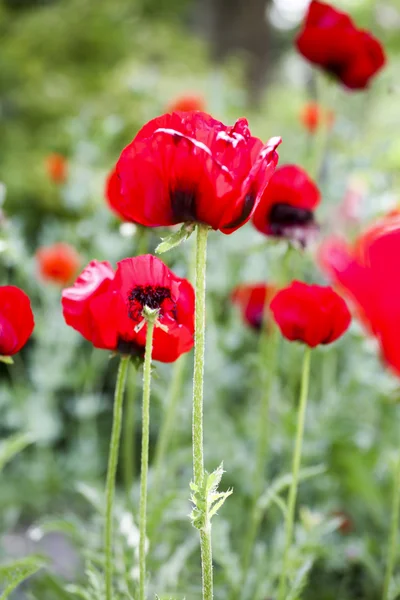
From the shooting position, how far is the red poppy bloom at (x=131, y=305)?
54 centimetres

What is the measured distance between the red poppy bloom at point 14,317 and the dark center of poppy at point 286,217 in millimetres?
385

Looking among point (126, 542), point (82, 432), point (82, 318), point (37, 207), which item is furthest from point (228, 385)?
point (37, 207)

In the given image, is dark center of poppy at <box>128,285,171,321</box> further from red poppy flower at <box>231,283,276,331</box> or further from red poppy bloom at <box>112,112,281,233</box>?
red poppy flower at <box>231,283,276,331</box>

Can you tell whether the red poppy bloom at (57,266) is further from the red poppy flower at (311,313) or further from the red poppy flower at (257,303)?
the red poppy flower at (311,313)

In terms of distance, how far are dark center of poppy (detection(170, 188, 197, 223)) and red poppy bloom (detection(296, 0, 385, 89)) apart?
1.99 feet

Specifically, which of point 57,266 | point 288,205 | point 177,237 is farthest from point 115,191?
point 57,266

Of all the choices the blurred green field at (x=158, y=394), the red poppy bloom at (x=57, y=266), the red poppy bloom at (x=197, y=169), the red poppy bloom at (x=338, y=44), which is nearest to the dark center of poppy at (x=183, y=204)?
the red poppy bloom at (x=197, y=169)

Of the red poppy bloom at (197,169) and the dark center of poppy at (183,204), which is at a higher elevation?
the red poppy bloom at (197,169)

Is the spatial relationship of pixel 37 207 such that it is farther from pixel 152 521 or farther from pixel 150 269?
pixel 150 269

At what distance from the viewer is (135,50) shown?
3.55 meters

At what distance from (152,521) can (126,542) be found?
9cm

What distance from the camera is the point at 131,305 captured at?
0.56 meters

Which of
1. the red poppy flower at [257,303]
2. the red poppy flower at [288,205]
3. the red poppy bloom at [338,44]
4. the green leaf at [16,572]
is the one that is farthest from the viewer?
the red poppy flower at [257,303]

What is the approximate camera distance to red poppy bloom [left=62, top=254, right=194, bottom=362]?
541 millimetres
